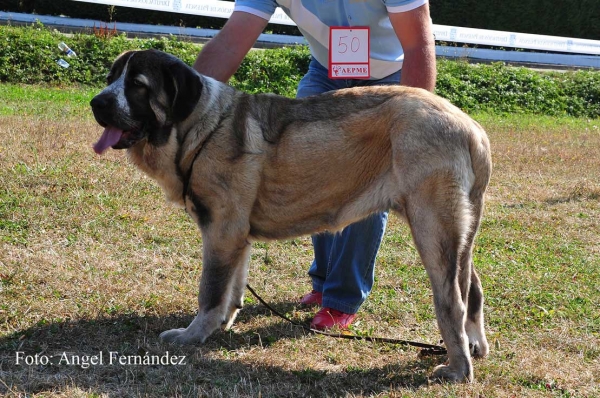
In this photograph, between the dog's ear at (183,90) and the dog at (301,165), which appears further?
the dog's ear at (183,90)

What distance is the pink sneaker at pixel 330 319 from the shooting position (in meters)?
4.78

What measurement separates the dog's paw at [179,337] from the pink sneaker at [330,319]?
90 cm

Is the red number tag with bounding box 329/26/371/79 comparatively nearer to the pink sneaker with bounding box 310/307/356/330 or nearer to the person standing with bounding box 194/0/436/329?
the person standing with bounding box 194/0/436/329

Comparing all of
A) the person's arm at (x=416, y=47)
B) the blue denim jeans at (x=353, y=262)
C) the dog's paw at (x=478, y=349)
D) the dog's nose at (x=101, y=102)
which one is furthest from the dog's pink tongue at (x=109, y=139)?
the dog's paw at (x=478, y=349)

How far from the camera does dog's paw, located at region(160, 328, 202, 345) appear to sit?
168 inches

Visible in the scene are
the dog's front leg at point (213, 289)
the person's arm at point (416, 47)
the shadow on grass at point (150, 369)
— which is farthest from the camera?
the person's arm at point (416, 47)

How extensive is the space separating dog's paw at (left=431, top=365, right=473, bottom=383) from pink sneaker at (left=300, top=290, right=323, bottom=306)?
1.45 meters

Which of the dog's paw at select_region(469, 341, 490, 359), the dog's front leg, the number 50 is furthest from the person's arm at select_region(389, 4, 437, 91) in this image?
the dog's paw at select_region(469, 341, 490, 359)

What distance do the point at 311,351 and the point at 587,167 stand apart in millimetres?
7905

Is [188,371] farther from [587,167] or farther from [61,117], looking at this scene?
[587,167]

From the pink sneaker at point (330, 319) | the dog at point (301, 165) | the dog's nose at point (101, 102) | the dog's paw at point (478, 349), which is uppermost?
the dog's nose at point (101, 102)

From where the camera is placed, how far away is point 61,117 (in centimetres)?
1040

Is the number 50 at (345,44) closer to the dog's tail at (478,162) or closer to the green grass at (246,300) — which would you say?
the dog's tail at (478,162)

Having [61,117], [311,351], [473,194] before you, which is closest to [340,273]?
[311,351]
